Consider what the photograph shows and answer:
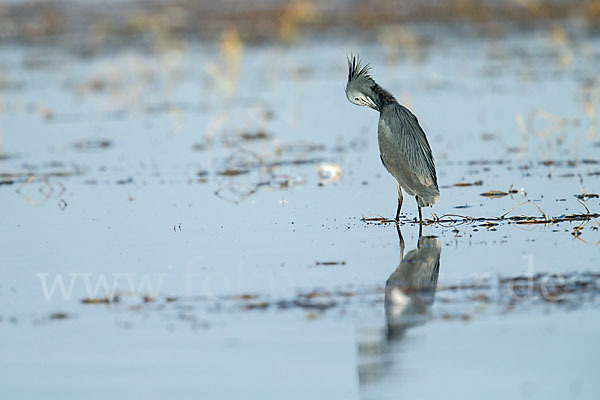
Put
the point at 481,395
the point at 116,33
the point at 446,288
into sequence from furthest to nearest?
1. the point at 116,33
2. the point at 446,288
3. the point at 481,395

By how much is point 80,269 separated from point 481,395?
367 cm

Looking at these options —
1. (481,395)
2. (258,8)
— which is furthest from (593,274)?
(258,8)

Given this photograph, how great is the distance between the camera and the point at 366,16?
109 ft

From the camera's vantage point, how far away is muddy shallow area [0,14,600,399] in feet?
Answer: 18.1

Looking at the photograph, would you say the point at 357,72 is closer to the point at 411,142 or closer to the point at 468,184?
the point at 411,142

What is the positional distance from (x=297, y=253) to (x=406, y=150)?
1.37 meters

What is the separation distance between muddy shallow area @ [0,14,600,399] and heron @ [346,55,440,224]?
33 centimetres

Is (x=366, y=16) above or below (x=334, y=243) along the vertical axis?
above

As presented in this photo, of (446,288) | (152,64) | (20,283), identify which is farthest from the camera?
(152,64)

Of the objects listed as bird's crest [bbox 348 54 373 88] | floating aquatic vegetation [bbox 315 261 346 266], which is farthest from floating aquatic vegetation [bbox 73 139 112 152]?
floating aquatic vegetation [bbox 315 261 346 266]

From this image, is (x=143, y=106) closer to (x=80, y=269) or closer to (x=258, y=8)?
(x=80, y=269)

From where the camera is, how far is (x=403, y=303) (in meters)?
6.42

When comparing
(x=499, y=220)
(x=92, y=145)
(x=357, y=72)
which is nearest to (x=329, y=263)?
(x=499, y=220)

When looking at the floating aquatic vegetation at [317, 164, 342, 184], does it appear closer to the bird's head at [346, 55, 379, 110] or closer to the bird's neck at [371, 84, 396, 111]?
the bird's head at [346, 55, 379, 110]
